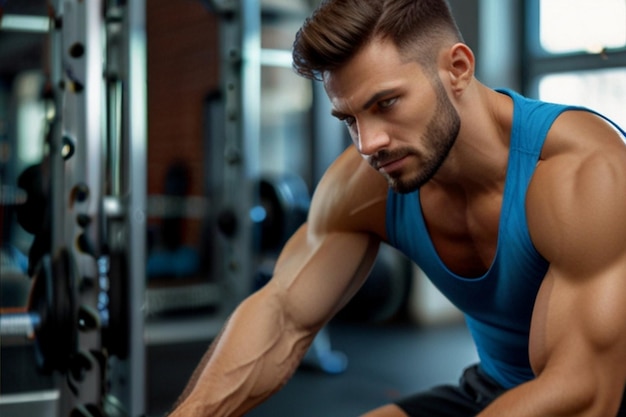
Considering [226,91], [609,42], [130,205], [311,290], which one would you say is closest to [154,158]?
[226,91]

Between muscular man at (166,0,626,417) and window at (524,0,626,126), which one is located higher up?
window at (524,0,626,126)

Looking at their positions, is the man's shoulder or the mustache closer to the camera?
the mustache

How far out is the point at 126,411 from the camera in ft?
7.43

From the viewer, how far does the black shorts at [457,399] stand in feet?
4.49

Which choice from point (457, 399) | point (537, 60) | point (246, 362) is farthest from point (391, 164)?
point (537, 60)

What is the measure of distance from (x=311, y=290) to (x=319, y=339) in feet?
7.94

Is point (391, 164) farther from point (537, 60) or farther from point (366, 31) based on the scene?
point (537, 60)

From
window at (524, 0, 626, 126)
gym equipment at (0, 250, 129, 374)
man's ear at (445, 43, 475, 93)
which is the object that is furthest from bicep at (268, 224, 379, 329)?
window at (524, 0, 626, 126)

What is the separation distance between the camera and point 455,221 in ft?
4.08

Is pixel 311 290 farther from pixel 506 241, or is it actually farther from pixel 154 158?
pixel 154 158

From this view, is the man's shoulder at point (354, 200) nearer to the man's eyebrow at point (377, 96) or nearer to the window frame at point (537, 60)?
the man's eyebrow at point (377, 96)

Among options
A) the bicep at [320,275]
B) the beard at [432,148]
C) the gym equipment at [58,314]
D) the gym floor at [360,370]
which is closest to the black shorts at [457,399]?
the bicep at [320,275]

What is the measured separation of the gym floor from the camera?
285cm

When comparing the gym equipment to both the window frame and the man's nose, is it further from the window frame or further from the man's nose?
the window frame
